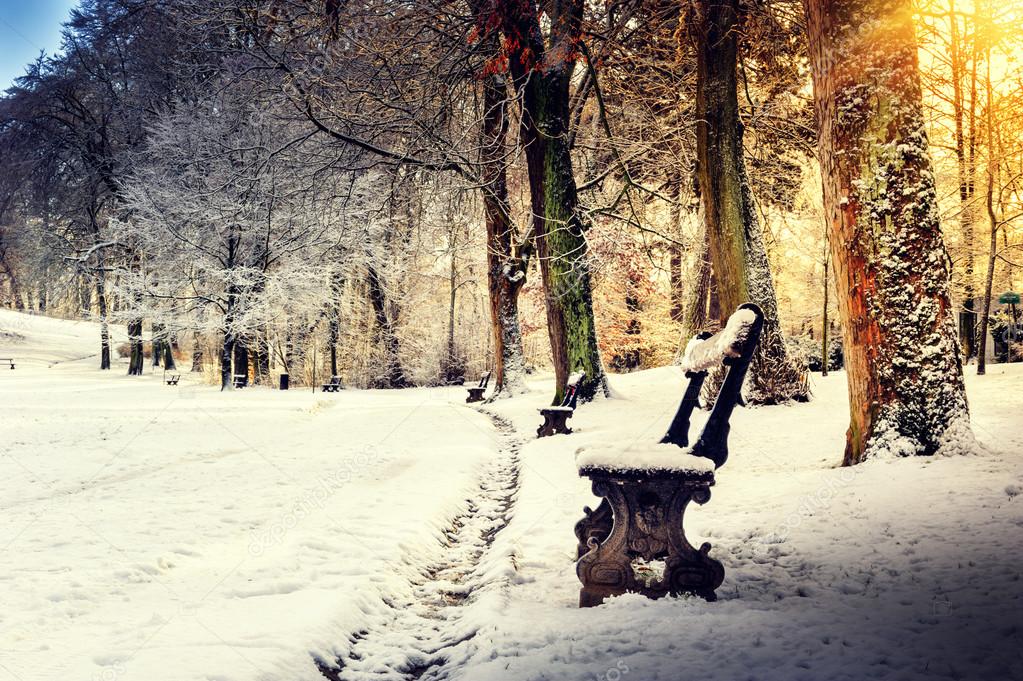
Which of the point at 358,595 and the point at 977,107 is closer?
the point at 358,595

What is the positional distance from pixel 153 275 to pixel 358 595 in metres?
26.5

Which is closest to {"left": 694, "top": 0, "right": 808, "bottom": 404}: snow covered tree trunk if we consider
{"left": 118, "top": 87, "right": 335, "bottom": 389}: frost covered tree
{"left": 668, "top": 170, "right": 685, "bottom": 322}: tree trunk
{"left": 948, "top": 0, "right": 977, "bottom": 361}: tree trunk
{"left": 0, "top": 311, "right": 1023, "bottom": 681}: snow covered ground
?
{"left": 668, "top": 170, "right": 685, "bottom": 322}: tree trunk

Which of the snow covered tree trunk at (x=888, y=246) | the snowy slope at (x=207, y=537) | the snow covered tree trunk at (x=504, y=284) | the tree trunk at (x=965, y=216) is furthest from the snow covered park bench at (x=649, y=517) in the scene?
the snow covered tree trunk at (x=504, y=284)

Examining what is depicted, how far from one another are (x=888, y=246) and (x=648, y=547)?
2.91 meters

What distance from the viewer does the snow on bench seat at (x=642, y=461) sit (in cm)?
316

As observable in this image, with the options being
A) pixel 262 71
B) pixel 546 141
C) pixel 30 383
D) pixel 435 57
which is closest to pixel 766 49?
pixel 546 141

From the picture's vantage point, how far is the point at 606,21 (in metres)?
10.9

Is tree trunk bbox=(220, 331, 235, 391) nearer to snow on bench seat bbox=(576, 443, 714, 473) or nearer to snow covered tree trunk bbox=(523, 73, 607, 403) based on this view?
snow covered tree trunk bbox=(523, 73, 607, 403)

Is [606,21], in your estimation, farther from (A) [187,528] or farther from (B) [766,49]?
(A) [187,528]

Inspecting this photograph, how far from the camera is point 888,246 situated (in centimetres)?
470

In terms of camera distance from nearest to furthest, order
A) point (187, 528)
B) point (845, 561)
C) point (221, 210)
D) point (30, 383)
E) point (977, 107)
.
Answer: point (845, 561) < point (187, 528) < point (977, 107) < point (221, 210) < point (30, 383)

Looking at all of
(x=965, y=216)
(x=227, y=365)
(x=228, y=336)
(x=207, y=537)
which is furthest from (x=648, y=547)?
(x=228, y=336)

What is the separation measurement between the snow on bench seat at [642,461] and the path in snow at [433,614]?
1.00m

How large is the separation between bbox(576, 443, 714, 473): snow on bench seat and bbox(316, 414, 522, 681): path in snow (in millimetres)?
999
